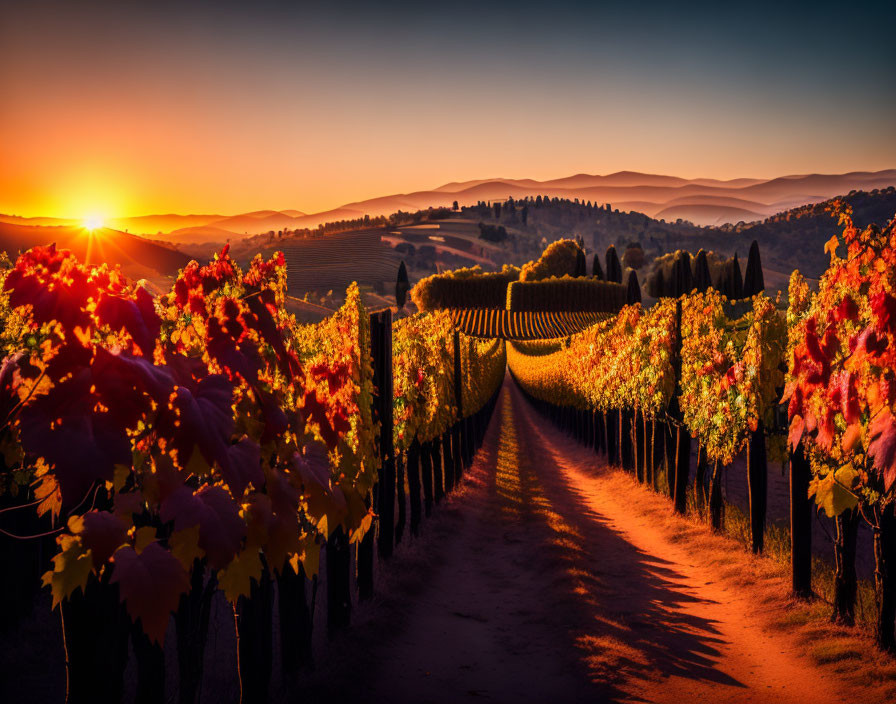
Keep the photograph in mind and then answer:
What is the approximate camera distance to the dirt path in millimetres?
5215

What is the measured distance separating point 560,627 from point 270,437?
4709mm

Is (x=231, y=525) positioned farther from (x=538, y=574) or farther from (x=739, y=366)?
(x=739, y=366)

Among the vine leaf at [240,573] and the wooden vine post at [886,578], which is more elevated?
the vine leaf at [240,573]

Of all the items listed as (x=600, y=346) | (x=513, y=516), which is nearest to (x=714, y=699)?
(x=513, y=516)

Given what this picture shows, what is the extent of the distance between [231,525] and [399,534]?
272 inches

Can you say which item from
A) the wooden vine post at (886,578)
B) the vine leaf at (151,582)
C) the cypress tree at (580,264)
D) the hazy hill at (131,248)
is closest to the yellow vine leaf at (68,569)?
the vine leaf at (151,582)

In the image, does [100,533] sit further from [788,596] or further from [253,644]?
[788,596]

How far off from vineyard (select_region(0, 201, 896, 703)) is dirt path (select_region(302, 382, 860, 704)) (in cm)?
53

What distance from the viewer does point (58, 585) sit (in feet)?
8.66

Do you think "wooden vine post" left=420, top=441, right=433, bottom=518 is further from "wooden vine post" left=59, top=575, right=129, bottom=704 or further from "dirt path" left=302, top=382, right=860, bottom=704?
"wooden vine post" left=59, top=575, right=129, bottom=704

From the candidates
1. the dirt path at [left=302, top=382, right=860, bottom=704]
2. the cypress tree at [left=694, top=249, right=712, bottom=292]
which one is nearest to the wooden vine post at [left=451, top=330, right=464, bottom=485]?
the dirt path at [left=302, top=382, right=860, bottom=704]

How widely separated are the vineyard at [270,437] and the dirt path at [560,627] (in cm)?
53

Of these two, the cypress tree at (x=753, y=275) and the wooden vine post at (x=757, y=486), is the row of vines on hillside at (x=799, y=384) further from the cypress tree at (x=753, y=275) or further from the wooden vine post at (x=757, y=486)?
the cypress tree at (x=753, y=275)

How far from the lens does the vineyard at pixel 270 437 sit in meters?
2.15
